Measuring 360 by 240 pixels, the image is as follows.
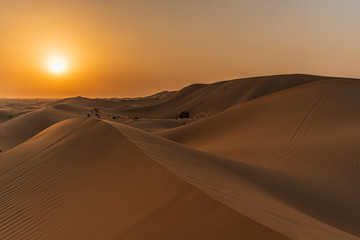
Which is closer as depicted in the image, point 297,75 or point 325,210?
point 325,210

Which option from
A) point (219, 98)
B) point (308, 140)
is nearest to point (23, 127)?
point (308, 140)

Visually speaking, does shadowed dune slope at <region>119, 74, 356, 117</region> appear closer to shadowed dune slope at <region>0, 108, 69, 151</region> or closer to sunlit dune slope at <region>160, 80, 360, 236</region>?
shadowed dune slope at <region>0, 108, 69, 151</region>

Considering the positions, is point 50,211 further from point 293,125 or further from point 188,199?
point 293,125

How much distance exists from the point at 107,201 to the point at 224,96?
48.0 meters

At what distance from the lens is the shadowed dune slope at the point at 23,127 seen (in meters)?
15.3

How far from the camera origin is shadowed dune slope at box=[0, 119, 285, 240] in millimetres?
2334

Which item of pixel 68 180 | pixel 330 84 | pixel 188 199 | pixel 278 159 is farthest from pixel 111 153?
pixel 330 84

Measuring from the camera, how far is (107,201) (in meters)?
3.22

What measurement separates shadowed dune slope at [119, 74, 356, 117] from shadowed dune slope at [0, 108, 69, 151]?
77.5 ft

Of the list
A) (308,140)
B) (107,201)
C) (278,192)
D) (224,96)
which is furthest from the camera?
(224,96)

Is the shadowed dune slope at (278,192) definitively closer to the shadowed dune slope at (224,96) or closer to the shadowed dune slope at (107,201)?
the shadowed dune slope at (107,201)

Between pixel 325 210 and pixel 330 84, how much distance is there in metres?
18.4

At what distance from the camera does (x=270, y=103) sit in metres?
17.8

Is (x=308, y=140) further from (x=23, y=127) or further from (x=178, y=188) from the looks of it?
(x=23, y=127)
